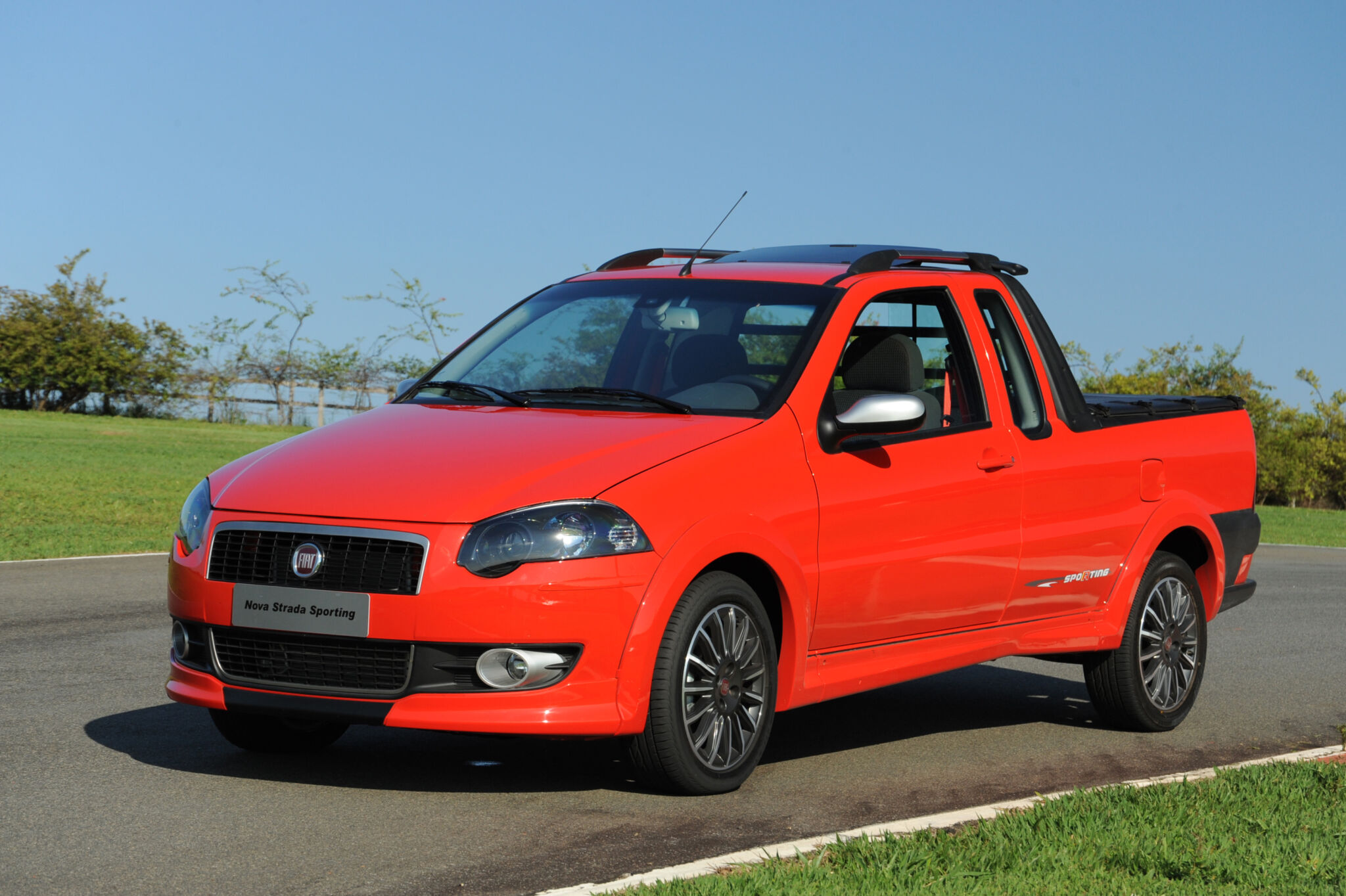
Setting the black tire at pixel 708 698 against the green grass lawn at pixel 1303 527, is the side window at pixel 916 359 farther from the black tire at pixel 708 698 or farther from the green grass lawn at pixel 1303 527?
the green grass lawn at pixel 1303 527

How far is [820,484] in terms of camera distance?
629cm

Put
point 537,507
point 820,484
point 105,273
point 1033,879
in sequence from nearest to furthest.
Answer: point 1033,879
point 537,507
point 820,484
point 105,273

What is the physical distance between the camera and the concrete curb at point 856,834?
15.4 feet

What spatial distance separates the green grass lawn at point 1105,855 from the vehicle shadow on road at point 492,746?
4.64ft

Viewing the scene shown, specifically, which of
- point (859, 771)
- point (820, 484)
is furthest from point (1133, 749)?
point (820, 484)

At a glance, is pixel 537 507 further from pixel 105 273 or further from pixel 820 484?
pixel 105 273

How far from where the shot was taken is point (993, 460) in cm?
707

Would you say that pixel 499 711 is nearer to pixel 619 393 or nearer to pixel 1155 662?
pixel 619 393

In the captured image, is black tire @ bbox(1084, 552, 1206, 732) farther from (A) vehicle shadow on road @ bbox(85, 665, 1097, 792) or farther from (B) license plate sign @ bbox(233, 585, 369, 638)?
(B) license plate sign @ bbox(233, 585, 369, 638)

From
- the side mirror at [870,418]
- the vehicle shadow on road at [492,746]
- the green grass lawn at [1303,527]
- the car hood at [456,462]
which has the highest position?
the side mirror at [870,418]

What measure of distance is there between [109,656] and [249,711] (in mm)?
3850

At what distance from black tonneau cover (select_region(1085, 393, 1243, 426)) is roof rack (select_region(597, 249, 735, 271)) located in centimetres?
197

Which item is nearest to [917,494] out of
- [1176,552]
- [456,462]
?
[456,462]

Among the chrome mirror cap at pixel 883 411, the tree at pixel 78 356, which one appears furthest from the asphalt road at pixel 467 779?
the tree at pixel 78 356
